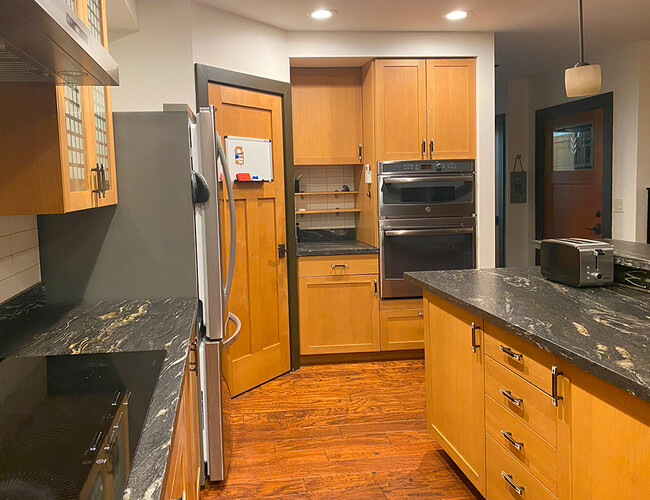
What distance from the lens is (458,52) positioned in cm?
452

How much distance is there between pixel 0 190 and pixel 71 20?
0.69 meters

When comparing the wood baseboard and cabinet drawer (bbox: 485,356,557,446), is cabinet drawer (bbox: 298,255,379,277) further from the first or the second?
cabinet drawer (bbox: 485,356,557,446)

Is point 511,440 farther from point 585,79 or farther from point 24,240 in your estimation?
point 24,240

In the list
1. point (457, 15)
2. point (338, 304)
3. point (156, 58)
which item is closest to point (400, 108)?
point (457, 15)

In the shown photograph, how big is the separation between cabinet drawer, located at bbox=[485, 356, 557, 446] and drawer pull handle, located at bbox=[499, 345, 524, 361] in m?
0.07

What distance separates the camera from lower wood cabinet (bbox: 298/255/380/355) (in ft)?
14.9

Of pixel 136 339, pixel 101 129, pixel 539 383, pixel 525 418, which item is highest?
pixel 101 129

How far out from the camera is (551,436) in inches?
73.5

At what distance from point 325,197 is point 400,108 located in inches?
39.1

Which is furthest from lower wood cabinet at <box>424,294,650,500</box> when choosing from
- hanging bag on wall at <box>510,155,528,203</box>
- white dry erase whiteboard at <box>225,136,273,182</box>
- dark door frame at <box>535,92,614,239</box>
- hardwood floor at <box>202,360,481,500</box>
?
hanging bag on wall at <box>510,155,528,203</box>

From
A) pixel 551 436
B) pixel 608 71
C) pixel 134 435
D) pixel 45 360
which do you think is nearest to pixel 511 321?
pixel 551 436

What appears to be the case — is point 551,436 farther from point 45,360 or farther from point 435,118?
point 435,118

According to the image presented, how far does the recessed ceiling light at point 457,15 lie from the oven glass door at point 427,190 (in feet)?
3.59

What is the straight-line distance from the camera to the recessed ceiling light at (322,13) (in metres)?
3.85
